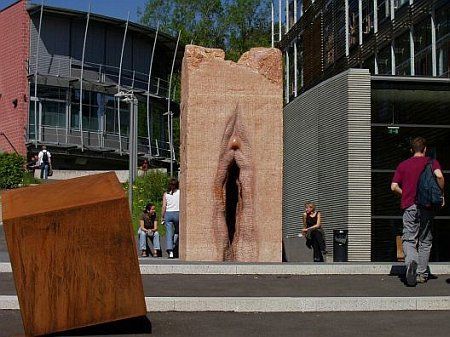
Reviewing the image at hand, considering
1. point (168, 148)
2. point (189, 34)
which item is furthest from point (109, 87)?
point (189, 34)

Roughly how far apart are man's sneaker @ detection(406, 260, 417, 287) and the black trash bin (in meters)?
8.00

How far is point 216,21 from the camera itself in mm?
67312

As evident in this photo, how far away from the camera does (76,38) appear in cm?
4900

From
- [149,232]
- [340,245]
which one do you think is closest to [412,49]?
[340,245]

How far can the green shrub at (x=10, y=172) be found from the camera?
119 ft

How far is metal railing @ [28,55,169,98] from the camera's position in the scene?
4766cm

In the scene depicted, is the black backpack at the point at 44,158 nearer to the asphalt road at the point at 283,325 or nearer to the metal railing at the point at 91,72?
the metal railing at the point at 91,72

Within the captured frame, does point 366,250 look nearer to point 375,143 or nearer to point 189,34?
point 375,143

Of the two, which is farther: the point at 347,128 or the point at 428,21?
the point at 428,21

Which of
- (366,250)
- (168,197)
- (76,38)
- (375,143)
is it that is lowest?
(366,250)

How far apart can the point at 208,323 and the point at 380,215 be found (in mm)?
11495

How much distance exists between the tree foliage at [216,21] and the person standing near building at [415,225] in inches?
2232

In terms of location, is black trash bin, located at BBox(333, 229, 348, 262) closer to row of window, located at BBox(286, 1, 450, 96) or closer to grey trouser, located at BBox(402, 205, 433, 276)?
row of window, located at BBox(286, 1, 450, 96)

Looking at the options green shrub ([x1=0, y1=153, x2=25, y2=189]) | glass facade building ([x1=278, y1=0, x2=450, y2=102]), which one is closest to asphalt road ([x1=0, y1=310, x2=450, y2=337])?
glass facade building ([x1=278, y1=0, x2=450, y2=102])
